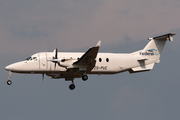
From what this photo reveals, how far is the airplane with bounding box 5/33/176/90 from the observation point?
3906cm

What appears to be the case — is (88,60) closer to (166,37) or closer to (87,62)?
(87,62)

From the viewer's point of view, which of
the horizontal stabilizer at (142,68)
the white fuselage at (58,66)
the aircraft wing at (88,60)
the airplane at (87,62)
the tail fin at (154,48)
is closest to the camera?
the aircraft wing at (88,60)

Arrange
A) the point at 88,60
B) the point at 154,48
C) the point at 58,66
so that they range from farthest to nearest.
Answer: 1. the point at 154,48
2. the point at 58,66
3. the point at 88,60

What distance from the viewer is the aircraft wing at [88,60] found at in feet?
123

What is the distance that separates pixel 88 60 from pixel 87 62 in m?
0.39

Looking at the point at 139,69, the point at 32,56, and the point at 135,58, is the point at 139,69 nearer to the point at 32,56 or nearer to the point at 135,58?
the point at 135,58

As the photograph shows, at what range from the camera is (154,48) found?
146ft

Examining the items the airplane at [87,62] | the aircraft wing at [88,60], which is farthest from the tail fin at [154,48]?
the aircraft wing at [88,60]

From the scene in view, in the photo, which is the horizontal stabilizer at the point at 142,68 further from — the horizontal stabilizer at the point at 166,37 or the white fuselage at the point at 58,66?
the horizontal stabilizer at the point at 166,37

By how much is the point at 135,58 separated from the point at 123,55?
1.41 metres

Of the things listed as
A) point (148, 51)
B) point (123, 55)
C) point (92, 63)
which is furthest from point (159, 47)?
point (92, 63)

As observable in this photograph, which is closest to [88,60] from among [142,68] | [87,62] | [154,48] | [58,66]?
[87,62]

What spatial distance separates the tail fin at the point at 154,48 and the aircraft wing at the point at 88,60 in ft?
23.8

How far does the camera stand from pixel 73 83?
43.5 metres
